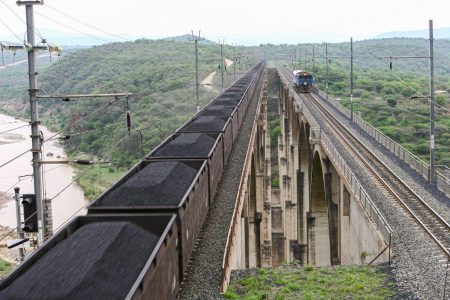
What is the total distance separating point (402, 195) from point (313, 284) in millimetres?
10441

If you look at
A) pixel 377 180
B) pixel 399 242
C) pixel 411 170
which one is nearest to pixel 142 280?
pixel 399 242

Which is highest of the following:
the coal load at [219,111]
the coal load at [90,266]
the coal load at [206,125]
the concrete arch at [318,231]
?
the coal load at [219,111]

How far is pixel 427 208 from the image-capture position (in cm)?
2159

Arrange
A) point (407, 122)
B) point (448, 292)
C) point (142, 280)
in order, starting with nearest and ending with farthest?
point (142, 280), point (448, 292), point (407, 122)

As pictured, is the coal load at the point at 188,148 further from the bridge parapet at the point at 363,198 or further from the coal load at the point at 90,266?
the coal load at the point at 90,266

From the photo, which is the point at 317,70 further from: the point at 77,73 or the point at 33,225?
the point at 33,225

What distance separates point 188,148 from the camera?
75.0ft

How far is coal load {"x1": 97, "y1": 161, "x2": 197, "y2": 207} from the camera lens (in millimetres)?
14984

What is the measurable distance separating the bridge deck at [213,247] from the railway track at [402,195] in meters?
7.19

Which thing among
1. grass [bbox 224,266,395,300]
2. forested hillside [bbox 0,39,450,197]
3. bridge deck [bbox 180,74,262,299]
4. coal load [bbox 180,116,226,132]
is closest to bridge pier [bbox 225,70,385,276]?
bridge deck [bbox 180,74,262,299]

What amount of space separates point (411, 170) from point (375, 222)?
11523 mm

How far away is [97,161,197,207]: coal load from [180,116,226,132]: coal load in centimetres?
1159

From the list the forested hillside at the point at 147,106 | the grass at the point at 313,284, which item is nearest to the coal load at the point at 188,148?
the grass at the point at 313,284

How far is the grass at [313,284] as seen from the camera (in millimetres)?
14023
